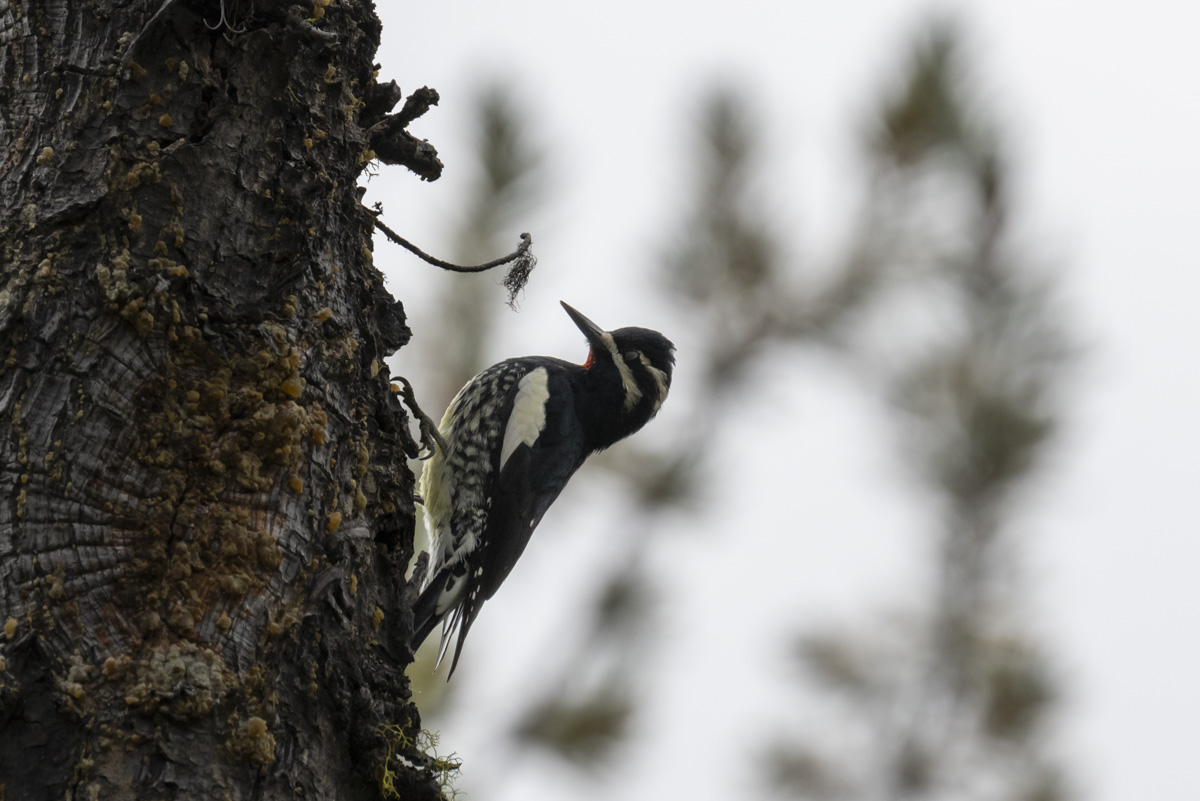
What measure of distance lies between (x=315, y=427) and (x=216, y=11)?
2.19 feet

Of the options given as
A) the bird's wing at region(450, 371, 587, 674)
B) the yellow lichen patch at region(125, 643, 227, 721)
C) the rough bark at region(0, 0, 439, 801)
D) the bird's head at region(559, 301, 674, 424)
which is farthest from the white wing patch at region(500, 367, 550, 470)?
the yellow lichen patch at region(125, 643, 227, 721)

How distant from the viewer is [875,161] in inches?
167

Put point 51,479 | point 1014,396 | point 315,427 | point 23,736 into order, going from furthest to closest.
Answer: point 1014,396
point 315,427
point 51,479
point 23,736

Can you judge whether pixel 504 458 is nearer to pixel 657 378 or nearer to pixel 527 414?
pixel 527 414

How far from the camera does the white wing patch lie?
3467 mm

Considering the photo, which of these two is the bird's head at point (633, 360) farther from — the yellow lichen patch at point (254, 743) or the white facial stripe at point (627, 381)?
the yellow lichen patch at point (254, 743)

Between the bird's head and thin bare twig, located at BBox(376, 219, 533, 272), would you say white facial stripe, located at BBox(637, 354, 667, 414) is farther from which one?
thin bare twig, located at BBox(376, 219, 533, 272)

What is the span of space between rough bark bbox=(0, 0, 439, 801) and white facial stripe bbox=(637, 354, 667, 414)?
196 cm

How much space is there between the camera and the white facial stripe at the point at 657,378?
3857mm

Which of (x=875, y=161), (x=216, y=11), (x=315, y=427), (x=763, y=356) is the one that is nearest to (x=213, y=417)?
(x=315, y=427)

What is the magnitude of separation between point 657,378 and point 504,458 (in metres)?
0.68

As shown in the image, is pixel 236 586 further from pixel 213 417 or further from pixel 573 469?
pixel 573 469

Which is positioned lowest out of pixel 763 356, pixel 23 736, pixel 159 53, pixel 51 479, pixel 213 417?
pixel 23 736

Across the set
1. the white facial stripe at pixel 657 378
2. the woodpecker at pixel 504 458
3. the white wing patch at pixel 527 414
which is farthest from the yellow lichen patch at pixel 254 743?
the white facial stripe at pixel 657 378
